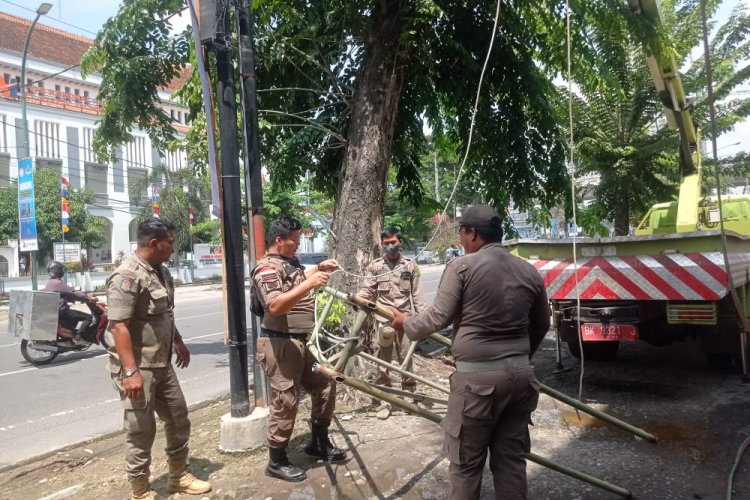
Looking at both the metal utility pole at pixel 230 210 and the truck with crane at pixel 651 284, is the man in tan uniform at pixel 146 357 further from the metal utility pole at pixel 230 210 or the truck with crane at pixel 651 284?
the truck with crane at pixel 651 284

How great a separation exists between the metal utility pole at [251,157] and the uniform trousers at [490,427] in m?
2.23

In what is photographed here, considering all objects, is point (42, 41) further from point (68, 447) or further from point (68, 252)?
point (68, 447)

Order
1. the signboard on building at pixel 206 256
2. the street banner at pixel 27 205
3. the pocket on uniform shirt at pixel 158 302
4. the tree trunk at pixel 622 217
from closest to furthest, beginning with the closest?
the pocket on uniform shirt at pixel 158 302
the tree trunk at pixel 622 217
the street banner at pixel 27 205
the signboard on building at pixel 206 256

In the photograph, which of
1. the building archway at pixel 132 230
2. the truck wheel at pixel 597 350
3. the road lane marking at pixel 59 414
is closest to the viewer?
the road lane marking at pixel 59 414

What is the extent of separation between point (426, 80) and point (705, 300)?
3960 millimetres

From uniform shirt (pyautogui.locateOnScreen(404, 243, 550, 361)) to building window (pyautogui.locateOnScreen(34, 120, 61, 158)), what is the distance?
40.4 meters

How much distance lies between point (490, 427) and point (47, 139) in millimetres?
→ 41544

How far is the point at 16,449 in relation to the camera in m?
4.98

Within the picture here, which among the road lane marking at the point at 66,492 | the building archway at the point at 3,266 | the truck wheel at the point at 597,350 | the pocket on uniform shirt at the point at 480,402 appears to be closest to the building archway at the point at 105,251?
the building archway at the point at 3,266

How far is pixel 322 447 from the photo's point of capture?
399 centimetres

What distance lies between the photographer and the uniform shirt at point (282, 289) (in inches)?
140

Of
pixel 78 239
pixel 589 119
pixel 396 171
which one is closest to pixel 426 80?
pixel 396 171

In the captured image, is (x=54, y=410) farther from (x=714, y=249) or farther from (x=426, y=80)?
(x=714, y=249)

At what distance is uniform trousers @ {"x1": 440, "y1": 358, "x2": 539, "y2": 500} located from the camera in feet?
8.55
